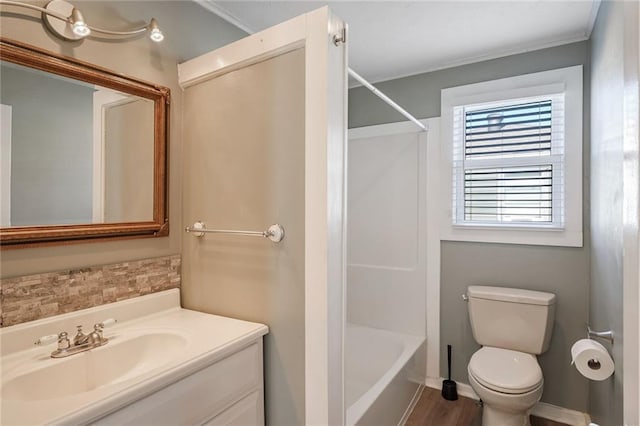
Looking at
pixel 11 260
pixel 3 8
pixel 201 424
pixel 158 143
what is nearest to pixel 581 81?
pixel 158 143

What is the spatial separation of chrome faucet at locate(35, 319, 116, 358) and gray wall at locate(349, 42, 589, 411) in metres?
2.18

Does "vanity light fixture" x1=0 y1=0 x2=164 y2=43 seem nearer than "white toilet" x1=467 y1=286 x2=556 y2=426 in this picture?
Yes

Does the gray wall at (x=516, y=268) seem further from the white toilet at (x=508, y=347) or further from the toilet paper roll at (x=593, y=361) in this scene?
the toilet paper roll at (x=593, y=361)

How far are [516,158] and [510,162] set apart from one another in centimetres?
4

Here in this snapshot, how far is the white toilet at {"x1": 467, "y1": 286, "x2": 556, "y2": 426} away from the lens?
72.4 inches

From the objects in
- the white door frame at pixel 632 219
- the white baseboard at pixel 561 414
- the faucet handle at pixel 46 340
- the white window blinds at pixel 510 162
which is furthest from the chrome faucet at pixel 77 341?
the white baseboard at pixel 561 414

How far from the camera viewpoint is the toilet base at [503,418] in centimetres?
190

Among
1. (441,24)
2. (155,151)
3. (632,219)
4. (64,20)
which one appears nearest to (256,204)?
(155,151)

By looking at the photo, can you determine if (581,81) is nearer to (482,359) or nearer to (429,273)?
(429,273)

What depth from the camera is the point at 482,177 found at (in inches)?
98.5

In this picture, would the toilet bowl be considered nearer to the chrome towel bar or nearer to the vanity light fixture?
the chrome towel bar

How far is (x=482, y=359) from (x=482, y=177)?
4.01 ft

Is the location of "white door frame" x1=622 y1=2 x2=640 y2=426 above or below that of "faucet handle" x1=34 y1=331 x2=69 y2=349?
above

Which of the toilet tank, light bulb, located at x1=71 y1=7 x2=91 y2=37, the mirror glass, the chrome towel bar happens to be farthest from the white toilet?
light bulb, located at x1=71 y1=7 x2=91 y2=37
